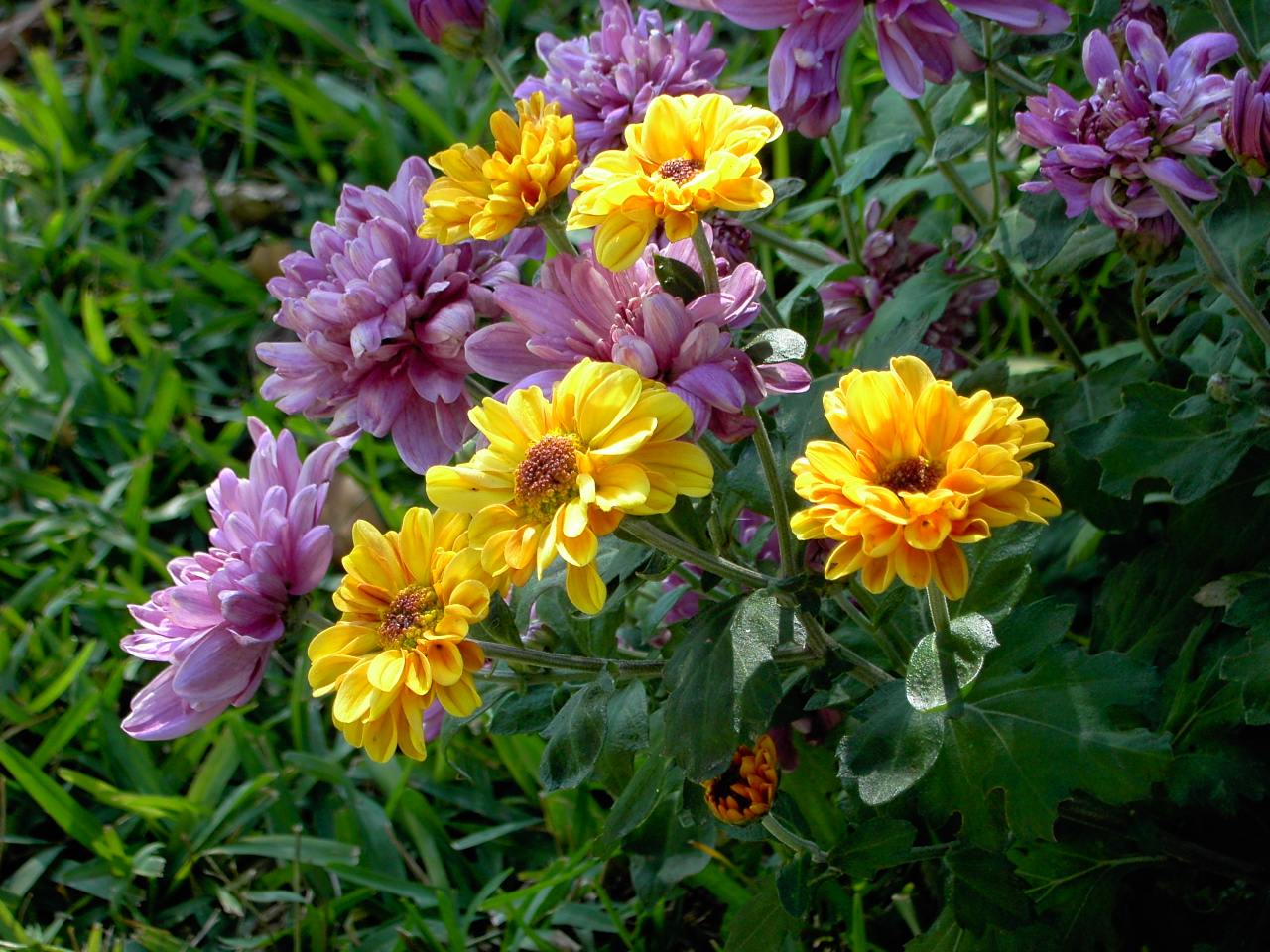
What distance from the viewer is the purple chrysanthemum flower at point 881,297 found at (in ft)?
6.25

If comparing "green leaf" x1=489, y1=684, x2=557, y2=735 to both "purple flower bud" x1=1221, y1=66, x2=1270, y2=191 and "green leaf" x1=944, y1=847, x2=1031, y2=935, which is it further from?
"purple flower bud" x1=1221, y1=66, x2=1270, y2=191

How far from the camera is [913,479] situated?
987mm

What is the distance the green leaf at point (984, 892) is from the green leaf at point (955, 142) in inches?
34.3

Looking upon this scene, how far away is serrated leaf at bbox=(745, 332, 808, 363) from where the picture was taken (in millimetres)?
1162

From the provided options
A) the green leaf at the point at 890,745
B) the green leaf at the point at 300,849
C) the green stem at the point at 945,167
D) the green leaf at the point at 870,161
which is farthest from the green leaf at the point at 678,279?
the green leaf at the point at 300,849

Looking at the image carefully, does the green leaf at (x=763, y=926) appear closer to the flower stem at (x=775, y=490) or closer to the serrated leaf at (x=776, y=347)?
the flower stem at (x=775, y=490)

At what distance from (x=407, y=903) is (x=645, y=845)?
403 millimetres

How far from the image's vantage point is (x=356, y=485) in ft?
8.64

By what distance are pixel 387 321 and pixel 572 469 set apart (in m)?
0.37

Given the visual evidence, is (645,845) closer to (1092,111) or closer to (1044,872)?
(1044,872)

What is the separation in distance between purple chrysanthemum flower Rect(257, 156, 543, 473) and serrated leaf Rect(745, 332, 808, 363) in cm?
29

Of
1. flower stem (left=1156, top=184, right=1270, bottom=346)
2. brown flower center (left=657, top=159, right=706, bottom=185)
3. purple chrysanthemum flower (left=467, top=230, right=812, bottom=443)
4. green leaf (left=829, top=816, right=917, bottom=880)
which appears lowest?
green leaf (left=829, top=816, right=917, bottom=880)

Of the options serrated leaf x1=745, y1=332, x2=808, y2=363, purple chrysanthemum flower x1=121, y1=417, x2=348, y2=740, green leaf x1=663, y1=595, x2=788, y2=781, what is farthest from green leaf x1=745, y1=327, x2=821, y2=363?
purple chrysanthemum flower x1=121, y1=417, x2=348, y2=740

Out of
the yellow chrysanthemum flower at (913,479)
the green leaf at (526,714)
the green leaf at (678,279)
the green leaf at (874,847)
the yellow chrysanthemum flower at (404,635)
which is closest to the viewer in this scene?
the yellow chrysanthemum flower at (913,479)
